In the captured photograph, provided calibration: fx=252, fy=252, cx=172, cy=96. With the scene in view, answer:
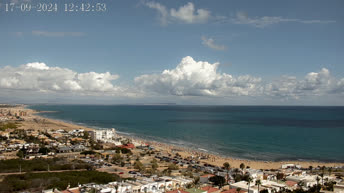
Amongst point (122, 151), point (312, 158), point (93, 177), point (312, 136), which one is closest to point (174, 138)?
point (122, 151)

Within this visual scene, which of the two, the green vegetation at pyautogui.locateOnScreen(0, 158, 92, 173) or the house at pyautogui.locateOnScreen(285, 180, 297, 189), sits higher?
the house at pyautogui.locateOnScreen(285, 180, 297, 189)

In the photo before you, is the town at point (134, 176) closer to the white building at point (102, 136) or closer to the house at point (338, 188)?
the house at point (338, 188)

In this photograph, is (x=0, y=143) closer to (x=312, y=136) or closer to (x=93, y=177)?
(x=93, y=177)

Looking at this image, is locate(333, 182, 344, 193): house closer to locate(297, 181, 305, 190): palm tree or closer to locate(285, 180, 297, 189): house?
locate(297, 181, 305, 190): palm tree

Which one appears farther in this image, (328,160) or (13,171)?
(328,160)

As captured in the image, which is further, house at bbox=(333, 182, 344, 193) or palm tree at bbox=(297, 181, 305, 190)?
palm tree at bbox=(297, 181, 305, 190)

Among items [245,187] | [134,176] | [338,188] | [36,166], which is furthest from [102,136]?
[338,188]

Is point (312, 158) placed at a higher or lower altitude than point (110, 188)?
lower

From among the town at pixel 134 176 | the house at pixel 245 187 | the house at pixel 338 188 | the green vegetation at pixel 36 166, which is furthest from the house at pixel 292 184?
the green vegetation at pixel 36 166

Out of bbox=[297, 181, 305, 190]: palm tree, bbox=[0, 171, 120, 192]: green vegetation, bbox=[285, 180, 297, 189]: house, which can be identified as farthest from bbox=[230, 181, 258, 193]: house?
bbox=[0, 171, 120, 192]: green vegetation

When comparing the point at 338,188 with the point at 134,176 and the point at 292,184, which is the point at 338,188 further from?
the point at 134,176
